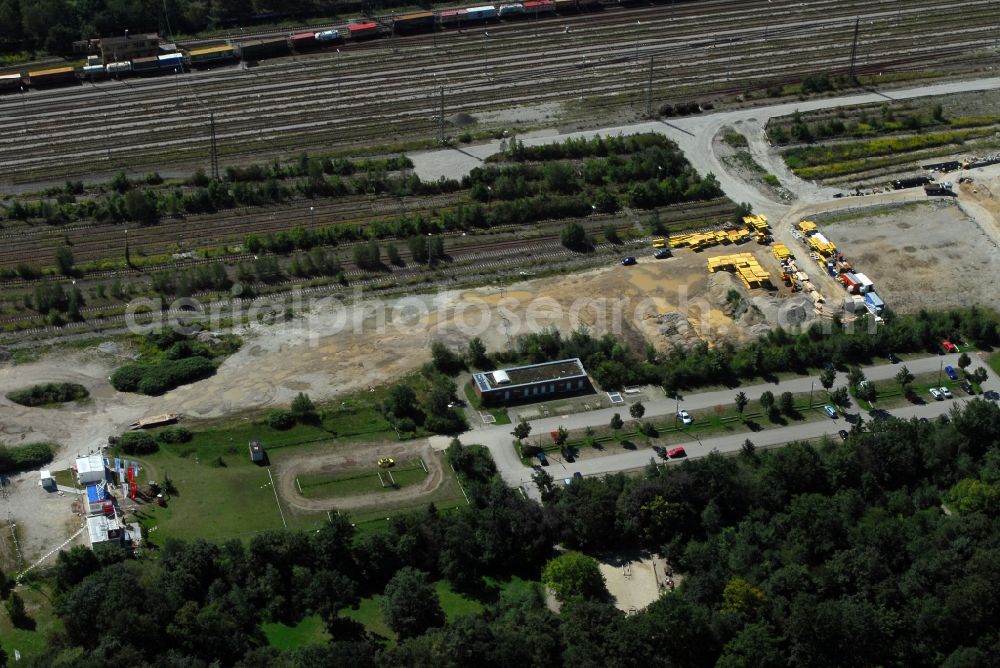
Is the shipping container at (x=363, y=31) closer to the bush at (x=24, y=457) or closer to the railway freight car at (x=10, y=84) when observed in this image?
the railway freight car at (x=10, y=84)

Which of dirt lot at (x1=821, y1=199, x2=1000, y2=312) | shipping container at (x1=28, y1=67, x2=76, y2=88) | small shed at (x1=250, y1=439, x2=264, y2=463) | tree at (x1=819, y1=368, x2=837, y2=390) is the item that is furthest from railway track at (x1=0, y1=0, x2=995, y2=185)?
tree at (x1=819, y1=368, x2=837, y2=390)

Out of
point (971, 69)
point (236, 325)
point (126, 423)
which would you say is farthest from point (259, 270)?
point (971, 69)

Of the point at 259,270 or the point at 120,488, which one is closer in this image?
the point at 120,488

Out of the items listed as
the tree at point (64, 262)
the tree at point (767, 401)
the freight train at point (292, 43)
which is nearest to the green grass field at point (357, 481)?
the tree at point (767, 401)

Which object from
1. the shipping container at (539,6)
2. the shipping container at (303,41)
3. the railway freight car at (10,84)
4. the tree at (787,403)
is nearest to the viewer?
the tree at (787,403)

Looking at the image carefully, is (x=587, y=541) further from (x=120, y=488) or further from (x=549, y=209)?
(x=549, y=209)

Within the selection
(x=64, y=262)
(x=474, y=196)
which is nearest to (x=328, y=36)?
(x=474, y=196)
